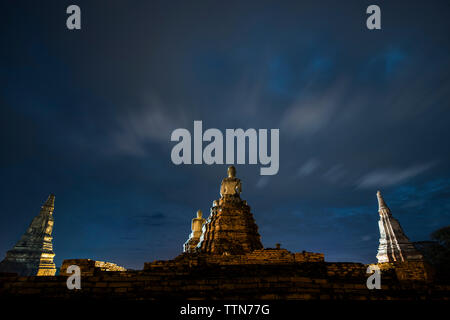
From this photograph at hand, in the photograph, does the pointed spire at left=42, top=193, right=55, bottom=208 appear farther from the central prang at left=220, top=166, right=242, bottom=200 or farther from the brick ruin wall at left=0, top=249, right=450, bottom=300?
the brick ruin wall at left=0, top=249, right=450, bottom=300

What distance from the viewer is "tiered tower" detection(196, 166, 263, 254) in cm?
1916

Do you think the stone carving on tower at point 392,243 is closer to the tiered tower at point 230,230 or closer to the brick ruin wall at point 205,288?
the tiered tower at point 230,230

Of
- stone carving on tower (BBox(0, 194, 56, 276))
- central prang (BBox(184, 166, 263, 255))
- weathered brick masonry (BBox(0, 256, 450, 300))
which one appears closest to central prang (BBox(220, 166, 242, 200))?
central prang (BBox(184, 166, 263, 255))

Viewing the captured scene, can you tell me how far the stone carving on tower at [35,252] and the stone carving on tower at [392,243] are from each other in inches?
1714

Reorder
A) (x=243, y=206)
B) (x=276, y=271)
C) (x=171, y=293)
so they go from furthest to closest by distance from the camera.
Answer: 1. (x=243, y=206)
2. (x=276, y=271)
3. (x=171, y=293)

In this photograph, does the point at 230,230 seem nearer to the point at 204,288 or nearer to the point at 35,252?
the point at 204,288

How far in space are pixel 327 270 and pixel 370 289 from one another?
3.46m

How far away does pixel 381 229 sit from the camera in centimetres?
3125

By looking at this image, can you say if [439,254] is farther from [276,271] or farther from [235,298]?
[235,298]

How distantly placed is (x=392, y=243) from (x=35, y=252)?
46.9 m

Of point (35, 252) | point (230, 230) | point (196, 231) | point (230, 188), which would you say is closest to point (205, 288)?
point (230, 230)

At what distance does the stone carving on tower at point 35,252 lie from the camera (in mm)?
26812

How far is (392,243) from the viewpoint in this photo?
29.1 metres
